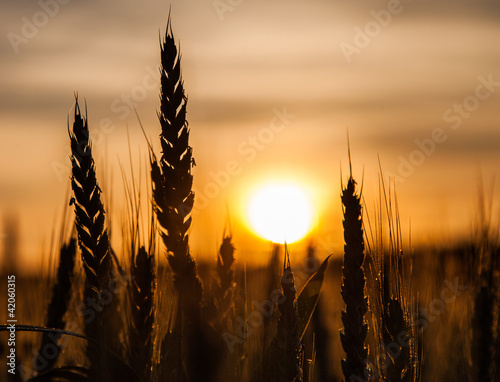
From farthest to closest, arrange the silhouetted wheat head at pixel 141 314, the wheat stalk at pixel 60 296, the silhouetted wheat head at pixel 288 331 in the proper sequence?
the wheat stalk at pixel 60 296 → the silhouetted wheat head at pixel 141 314 → the silhouetted wheat head at pixel 288 331

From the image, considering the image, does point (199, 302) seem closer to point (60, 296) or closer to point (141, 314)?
point (141, 314)

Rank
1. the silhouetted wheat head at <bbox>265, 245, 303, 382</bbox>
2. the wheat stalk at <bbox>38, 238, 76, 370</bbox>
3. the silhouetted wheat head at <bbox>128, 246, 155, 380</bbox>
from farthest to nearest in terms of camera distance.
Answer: the wheat stalk at <bbox>38, 238, 76, 370</bbox>
the silhouetted wheat head at <bbox>128, 246, 155, 380</bbox>
the silhouetted wheat head at <bbox>265, 245, 303, 382</bbox>

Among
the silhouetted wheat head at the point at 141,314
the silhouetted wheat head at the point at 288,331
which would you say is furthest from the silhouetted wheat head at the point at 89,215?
the silhouetted wheat head at the point at 288,331

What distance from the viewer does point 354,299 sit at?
2055 mm

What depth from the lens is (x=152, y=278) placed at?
2148 millimetres

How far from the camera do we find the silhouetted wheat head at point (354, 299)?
2029 millimetres

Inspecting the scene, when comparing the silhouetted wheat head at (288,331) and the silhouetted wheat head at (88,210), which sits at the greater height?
the silhouetted wheat head at (88,210)

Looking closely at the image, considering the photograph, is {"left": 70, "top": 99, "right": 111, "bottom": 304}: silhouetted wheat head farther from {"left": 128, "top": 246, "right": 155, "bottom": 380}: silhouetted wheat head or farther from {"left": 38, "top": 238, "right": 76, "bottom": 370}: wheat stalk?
{"left": 38, "top": 238, "right": 76, "bottom": 370}: wheat stalk

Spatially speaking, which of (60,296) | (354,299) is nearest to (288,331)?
(354,299)

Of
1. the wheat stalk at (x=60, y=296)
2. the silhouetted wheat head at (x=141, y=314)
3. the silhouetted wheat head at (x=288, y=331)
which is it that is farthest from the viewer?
the wheat stalk at (x=60, y=296)

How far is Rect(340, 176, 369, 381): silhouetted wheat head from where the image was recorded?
6.66 ft

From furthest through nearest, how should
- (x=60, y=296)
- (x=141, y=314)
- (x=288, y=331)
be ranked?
(x=60, y=296), (x=141, y=314), (x=288, y=331)

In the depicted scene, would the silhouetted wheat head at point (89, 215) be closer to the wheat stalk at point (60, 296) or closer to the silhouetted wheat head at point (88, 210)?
the silhouetted wheat head at point (88, 210)

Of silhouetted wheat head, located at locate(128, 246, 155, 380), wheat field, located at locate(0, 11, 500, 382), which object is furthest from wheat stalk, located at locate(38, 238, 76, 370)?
silhouetted wheat head, located at locate(128, 246, 155, 380)
